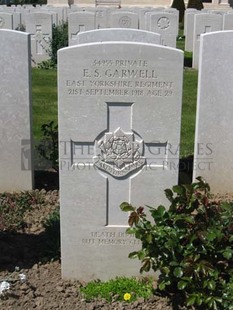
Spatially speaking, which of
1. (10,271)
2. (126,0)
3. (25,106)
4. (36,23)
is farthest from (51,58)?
(126,0)

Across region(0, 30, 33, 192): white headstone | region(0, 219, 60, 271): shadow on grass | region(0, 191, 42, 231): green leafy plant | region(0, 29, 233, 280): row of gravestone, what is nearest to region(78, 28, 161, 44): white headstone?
region(0, 30, 33, 192): white headstone

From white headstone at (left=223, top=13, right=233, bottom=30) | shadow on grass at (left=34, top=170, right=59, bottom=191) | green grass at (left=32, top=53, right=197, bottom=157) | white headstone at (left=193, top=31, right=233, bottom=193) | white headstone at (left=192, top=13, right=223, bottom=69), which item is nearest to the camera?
white headstone at (left=193, top=31, right=233, bottom=193)

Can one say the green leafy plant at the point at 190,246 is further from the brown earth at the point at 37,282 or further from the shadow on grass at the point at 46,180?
the shadow on grass at the point at 46,180

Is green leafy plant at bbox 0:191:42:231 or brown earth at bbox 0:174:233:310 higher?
green leafy plant at bbox 0:191:42:231

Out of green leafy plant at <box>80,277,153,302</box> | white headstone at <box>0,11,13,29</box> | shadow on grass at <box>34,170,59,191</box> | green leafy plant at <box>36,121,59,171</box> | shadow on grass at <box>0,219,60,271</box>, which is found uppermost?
white headstone at <box>0,11,13,29</box>

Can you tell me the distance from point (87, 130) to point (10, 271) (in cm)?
121

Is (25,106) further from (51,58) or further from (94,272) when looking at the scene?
(51,58)

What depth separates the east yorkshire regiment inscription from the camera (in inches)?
141

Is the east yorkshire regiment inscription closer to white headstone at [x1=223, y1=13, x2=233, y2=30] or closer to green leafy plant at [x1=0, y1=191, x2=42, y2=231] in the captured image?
green leafy plant at [x1=0, y1=191, x2=42, y2=231]

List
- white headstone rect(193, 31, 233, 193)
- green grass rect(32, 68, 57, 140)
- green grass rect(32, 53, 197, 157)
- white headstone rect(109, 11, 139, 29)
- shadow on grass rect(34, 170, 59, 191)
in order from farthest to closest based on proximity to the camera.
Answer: white headstone rect(109, 11, 139, 29) → green grass rect(32, 68, 57, 140) → green grass rect(32, 53, 197, 157) → shadow on grass rect(34, 170, 59, 191) → white headstone rect(193, 31, 233, 193)

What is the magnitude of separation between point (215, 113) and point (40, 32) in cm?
896

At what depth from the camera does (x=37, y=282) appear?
394 cm

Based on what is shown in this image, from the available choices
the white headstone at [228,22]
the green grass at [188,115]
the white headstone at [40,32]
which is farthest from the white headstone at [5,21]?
the white headstone at [228,22]

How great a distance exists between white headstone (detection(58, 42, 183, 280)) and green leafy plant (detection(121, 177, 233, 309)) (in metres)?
0.24
